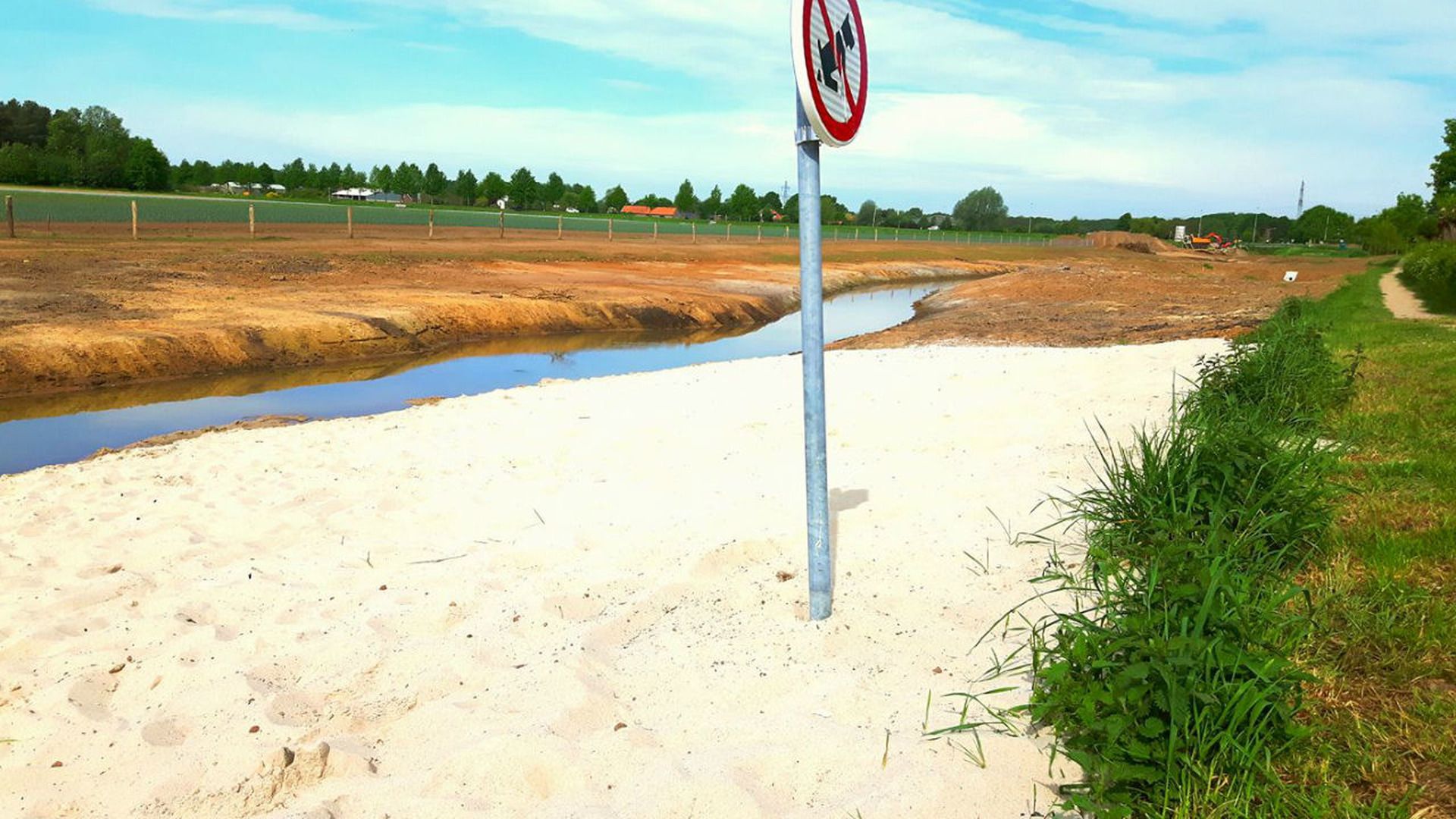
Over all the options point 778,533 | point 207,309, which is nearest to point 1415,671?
point 778,533

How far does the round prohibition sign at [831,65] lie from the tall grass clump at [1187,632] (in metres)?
1.77

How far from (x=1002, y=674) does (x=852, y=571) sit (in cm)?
116

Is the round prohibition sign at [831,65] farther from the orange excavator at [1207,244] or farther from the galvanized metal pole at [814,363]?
the orange excavator at [1207,244]

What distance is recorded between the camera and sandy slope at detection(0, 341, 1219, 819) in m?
2.83

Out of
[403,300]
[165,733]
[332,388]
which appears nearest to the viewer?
[165,733]

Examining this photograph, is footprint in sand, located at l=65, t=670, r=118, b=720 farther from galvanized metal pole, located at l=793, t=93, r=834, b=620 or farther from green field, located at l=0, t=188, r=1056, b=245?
green field, located at l=0, t=188, r=1056, b=245

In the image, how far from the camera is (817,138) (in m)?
3.27

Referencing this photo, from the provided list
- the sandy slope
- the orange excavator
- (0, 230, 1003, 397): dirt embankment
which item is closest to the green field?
the orange excavator

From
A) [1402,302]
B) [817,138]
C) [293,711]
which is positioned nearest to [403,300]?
[293,711]

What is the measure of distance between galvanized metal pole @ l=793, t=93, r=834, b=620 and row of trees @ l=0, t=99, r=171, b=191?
101902mm

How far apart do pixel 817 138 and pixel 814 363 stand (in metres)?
0.82

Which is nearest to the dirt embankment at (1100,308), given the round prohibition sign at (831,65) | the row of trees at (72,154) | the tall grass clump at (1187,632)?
the tall grass clump at (1187,632)

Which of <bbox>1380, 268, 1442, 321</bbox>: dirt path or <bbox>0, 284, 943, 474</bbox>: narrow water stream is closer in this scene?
<bbox>0, 284, 943, 474</bbox>: narrow water stream

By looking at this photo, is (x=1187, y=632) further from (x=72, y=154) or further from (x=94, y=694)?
(x=72, y=154)
